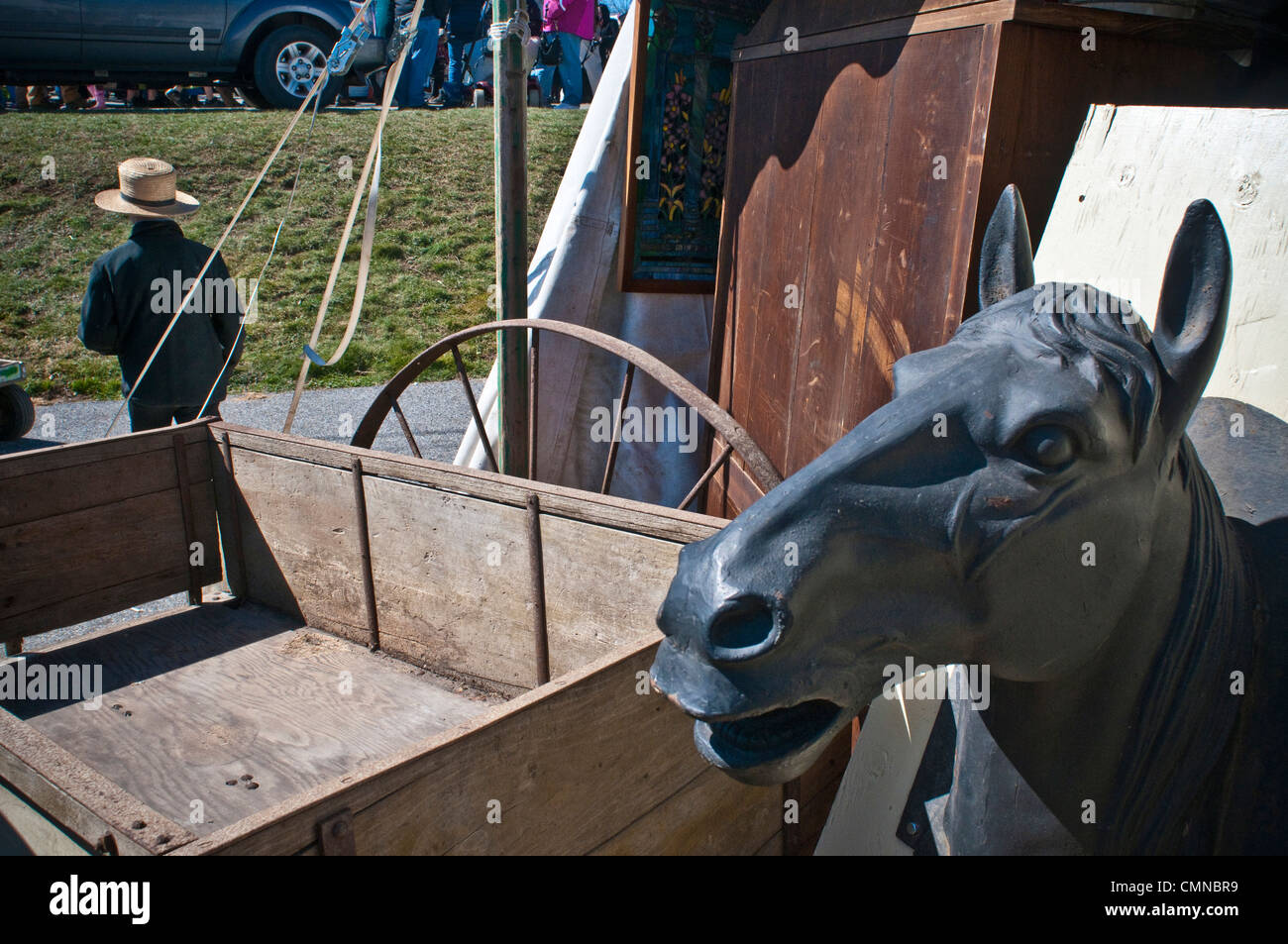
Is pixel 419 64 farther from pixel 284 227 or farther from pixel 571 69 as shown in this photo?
pixel 284 227

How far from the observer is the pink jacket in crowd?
32.0ft

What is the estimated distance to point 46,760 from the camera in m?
1.54

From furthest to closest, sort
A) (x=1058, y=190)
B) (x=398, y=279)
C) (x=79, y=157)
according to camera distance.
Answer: (x=79, y=157), (x=398, y=279), (x=1058, y=190)

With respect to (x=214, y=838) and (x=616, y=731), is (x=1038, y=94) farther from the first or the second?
(x=214, y=838)

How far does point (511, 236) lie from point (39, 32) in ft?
30.9

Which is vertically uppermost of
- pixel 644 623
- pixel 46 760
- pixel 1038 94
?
pixel 1038 94

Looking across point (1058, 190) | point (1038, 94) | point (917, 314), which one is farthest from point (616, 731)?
point (1038, 94)

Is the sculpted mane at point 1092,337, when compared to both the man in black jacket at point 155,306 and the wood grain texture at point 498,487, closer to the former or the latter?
the wood grain texture at point 498,487

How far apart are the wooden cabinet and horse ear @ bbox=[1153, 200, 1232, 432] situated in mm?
1569

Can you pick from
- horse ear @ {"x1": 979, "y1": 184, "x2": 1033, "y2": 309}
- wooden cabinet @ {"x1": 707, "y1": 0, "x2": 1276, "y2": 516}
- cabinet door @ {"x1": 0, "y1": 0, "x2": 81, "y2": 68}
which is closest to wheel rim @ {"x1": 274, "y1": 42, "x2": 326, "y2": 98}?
cabinet door @ {"x1": 0, "y1": 0, "x2": 81, "y2": 68}

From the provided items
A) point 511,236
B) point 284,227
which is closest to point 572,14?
point 284,227
